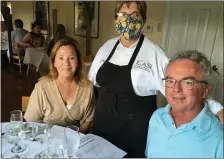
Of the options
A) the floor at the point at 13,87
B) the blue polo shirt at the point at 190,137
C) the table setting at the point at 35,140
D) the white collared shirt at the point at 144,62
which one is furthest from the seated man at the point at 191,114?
the floor at the point at 13,87

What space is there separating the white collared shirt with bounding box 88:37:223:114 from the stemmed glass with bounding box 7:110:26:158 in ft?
1.04

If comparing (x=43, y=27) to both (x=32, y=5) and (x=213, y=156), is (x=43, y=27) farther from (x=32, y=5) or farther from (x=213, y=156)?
(x=213, y=156)

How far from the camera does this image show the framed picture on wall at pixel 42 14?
628 mm

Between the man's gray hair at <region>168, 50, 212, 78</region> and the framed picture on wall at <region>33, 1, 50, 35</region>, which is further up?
the framed picture on wall at <region>33, 1, 50, 35</region>

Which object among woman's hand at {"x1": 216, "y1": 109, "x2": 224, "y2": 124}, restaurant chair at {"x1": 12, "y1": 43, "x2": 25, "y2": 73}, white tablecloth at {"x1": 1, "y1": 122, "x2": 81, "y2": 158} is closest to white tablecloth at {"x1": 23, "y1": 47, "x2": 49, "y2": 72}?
restaurant chair at {"x1": 12, "y1": 43, "x2": 25, "y2": 73}

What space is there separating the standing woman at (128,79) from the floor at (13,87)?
0.73 feet

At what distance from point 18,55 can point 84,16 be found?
0.24m

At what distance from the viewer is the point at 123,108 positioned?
0.69 metres

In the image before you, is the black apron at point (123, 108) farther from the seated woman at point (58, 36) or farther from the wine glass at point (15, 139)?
→ the wine glass at point (15, 139)

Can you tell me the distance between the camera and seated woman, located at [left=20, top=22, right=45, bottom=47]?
2.14ft

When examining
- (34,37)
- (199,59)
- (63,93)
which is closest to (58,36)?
(34,37)

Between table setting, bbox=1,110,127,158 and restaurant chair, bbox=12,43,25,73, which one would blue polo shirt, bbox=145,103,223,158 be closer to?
table setting, bbox=1,110,127,158

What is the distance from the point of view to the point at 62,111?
0.76m

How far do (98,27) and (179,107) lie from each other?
352 millimetres
